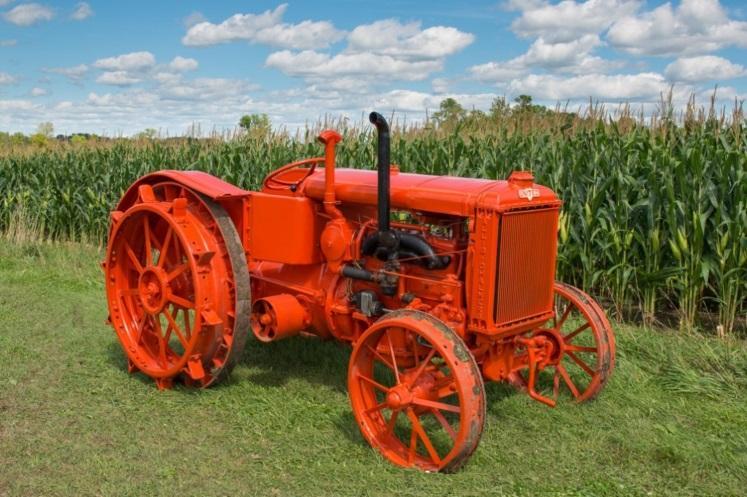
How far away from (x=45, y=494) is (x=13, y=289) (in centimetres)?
513

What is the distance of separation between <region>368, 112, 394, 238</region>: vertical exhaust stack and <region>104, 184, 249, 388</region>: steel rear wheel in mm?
1017

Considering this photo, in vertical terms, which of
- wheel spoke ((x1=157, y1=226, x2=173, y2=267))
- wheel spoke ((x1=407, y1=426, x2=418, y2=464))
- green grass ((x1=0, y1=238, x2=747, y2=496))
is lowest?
green grass ((x1=0, y1=238, x2=747, y2=496))

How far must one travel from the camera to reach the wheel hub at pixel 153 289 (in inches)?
188

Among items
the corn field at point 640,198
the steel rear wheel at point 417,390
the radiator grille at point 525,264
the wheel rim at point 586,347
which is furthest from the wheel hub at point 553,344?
the corn field at point 640,198

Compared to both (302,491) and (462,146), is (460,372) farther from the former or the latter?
(462,146)

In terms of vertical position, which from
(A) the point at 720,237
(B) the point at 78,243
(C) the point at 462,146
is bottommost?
(B) the point at 78,243

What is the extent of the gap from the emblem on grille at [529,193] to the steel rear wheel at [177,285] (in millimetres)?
1750

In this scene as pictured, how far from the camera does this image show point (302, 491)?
3553 millimetres

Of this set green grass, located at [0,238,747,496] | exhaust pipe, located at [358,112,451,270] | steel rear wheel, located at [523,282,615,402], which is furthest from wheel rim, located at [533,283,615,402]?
exhaust pipe, located at [358,112,451,270]

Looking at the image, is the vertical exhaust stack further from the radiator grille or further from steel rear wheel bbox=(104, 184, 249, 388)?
steel rear wheel bbox=(104, 184, 249, 388)

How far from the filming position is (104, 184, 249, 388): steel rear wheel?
4.52 meters

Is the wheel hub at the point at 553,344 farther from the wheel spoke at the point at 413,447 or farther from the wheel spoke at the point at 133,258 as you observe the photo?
the wheel spoke at the point at 133,258

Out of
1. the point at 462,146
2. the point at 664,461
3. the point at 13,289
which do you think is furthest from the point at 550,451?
the point at 13,289

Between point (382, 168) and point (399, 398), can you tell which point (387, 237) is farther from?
point (399, 398)
